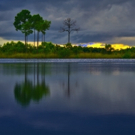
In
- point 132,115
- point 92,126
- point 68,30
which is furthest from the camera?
point 68,30

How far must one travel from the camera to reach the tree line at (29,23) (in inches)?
2675

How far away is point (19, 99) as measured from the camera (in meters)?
9.45

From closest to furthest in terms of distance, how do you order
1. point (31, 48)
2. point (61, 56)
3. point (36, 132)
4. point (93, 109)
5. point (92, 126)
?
point (36, 132), point (92, 126), point (93, 109), point (61, 56), point (31, 48)

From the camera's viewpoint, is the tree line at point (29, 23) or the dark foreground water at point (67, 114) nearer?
the dark foreground water at point (67, 114)

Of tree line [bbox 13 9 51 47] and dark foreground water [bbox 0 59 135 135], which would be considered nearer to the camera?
dark foreground water [bbox 0 59 135 135]

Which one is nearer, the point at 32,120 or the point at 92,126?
the point at 92,126

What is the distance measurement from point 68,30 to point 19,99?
185ft

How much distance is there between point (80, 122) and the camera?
6414mm

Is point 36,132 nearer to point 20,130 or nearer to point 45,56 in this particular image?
point 20,130

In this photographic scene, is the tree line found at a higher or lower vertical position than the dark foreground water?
higher

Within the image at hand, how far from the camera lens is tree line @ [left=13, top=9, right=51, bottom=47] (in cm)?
6794

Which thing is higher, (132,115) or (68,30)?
(68,30)

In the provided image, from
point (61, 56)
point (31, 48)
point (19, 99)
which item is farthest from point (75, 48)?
point (19, 99)

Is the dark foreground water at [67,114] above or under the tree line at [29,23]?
under
